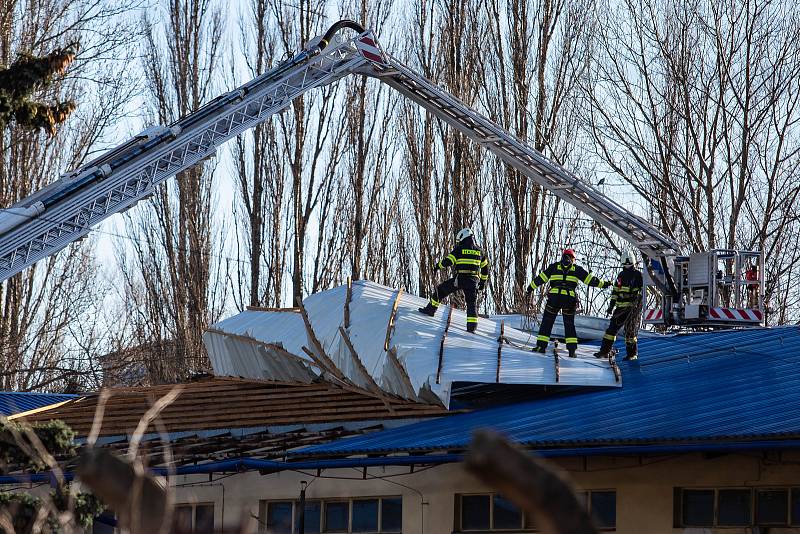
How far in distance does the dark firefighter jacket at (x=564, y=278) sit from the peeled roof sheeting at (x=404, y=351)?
1082mm

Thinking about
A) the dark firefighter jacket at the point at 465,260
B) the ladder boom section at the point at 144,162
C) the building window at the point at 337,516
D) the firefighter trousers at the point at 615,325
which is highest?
the ladder boom section at the point at 144,162

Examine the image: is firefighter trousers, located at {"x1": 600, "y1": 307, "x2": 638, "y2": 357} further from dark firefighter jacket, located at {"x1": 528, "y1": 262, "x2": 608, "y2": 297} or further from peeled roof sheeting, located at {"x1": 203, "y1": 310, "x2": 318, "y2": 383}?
peeled roof sheeting, located at {"x1": 203, "y1": 310, "x2": 318, "y2": 383}

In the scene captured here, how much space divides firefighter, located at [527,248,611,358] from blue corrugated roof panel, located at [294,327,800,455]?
3.72 ft

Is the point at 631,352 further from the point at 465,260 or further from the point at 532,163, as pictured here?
the point at 532,163

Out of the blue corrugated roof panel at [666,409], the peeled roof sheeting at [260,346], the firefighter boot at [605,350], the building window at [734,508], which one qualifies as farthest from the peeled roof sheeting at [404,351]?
the building window at [734,508]

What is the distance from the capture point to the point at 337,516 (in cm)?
1744

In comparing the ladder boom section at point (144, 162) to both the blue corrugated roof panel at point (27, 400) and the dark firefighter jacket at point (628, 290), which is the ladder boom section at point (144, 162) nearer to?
the blue corrugated roof panel at point (27, 400)

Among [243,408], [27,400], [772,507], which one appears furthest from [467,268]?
[27,400]

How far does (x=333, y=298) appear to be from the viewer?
21219 mm

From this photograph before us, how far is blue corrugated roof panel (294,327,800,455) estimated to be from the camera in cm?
1427

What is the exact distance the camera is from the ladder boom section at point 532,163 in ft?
76.1

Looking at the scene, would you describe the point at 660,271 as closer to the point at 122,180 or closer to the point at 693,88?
the point at 122,180

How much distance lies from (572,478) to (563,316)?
11.8ft

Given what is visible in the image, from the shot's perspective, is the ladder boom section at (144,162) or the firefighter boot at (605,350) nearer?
the firefighter boot at (605,350)
